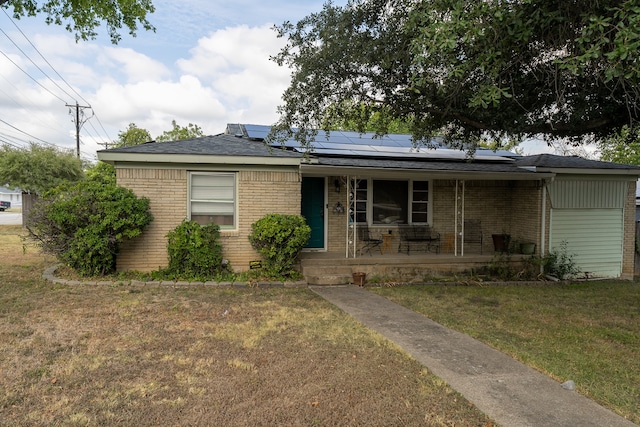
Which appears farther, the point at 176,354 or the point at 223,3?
the point at 223,3

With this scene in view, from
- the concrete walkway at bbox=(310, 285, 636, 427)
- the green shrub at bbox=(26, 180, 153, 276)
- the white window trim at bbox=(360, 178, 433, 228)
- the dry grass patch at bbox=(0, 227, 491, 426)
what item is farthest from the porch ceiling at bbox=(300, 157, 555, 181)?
the green shrub at bbox=(26, 180, 153, 276)

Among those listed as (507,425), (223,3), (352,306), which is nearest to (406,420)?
(507,425)

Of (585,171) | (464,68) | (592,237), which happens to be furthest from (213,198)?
(592,237)

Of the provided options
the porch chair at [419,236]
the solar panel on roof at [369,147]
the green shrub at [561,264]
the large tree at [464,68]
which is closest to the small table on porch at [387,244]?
the porch chair at [419,236]

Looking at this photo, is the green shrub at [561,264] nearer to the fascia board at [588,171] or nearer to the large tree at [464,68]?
the fascia board at [588,171]

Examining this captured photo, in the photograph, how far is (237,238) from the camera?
962cm

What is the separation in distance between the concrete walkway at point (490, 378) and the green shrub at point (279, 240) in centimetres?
283

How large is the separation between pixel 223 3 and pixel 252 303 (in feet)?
20.9

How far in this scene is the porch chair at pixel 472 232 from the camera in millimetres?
11570

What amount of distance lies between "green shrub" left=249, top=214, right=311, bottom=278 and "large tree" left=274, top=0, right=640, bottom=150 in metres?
1.94

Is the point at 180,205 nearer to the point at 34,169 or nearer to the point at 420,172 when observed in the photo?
the point at 420,172

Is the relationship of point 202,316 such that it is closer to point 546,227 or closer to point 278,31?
point 278,31

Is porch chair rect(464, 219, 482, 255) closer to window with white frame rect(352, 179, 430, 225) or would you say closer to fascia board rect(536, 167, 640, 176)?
window with white frame rect(352, 179, 430, 225)

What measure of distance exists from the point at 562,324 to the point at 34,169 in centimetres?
2559
